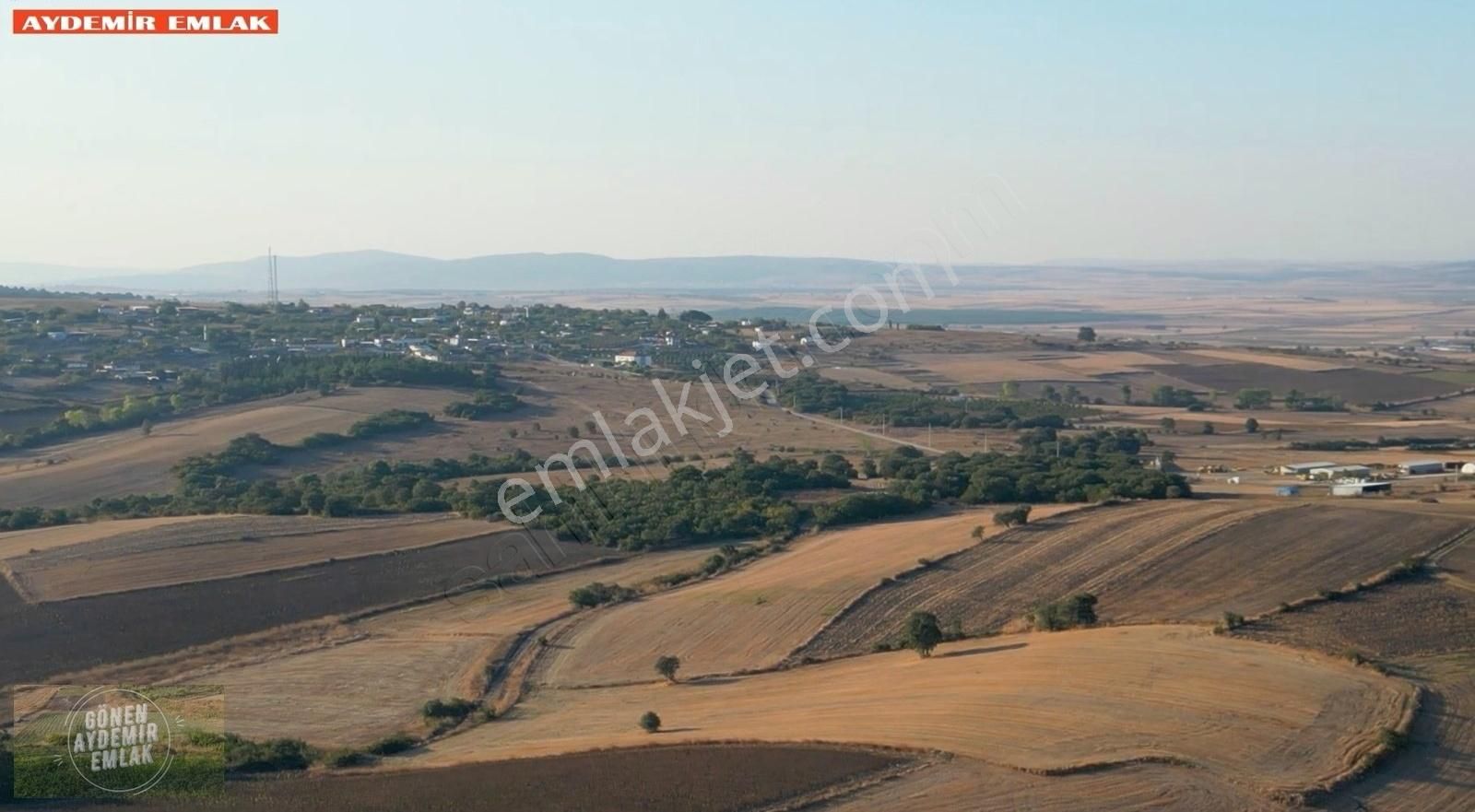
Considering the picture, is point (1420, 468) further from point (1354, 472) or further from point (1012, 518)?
point (1012, 518)

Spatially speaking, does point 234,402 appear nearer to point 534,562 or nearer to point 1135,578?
point 534,562

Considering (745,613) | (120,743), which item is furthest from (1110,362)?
(120,743)

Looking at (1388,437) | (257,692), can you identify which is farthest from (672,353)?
(257,692)

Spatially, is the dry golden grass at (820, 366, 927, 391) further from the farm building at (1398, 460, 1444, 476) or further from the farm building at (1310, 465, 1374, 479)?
the farm building at (1398, 460, 1444, 476)

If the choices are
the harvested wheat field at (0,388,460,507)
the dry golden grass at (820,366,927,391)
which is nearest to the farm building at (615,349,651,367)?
the dry golden grass at (820,366,927,391)

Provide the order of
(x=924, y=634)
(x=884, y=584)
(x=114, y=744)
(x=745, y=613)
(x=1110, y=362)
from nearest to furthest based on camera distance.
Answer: (x=114, y=744), (x=924, y=634), (x=745, y=613), (x=884, y=584), (x=1110, y=362)
